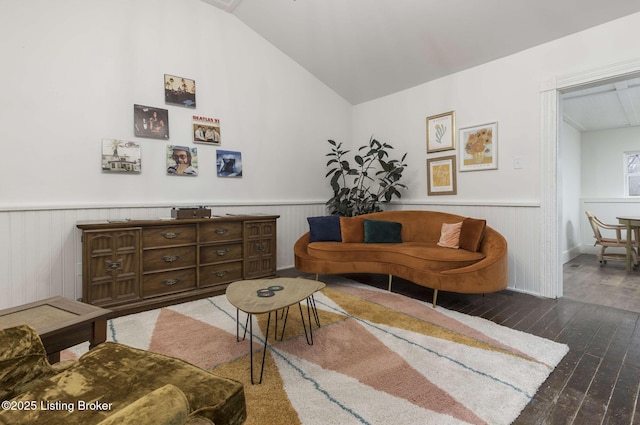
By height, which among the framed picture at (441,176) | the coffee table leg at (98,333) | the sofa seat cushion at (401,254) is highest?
the framed picture at (441,176)

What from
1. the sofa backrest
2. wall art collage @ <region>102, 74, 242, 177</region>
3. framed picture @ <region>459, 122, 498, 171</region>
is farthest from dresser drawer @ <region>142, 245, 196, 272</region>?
framed picture @ <region>459, 122, 498, 171</region>

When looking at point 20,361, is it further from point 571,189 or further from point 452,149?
point 571,189

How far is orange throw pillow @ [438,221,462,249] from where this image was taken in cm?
362

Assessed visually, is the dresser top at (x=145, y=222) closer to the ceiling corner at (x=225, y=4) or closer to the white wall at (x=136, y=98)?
the white wall at (x=136, y=98)

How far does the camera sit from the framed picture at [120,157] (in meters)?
3.33

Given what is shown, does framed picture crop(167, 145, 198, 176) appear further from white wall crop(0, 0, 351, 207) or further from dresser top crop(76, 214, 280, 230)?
dresser top crop(76, 214, 280, 230)

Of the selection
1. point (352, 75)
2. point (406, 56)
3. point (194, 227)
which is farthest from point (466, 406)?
point (352, 75)

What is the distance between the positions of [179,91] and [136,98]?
0.50 meters

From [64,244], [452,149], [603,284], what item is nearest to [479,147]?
[452,149]

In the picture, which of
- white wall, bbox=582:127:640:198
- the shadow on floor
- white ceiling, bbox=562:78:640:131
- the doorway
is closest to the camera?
the shadow on floor

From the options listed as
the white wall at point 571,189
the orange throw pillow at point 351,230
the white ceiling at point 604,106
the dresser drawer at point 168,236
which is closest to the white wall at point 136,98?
the dresser drawer at point 168,236

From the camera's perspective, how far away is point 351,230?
13.7ft

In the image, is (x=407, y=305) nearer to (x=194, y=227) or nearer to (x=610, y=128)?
(x=194, y=227)

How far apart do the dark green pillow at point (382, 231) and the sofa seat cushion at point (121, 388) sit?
3.16 metres
